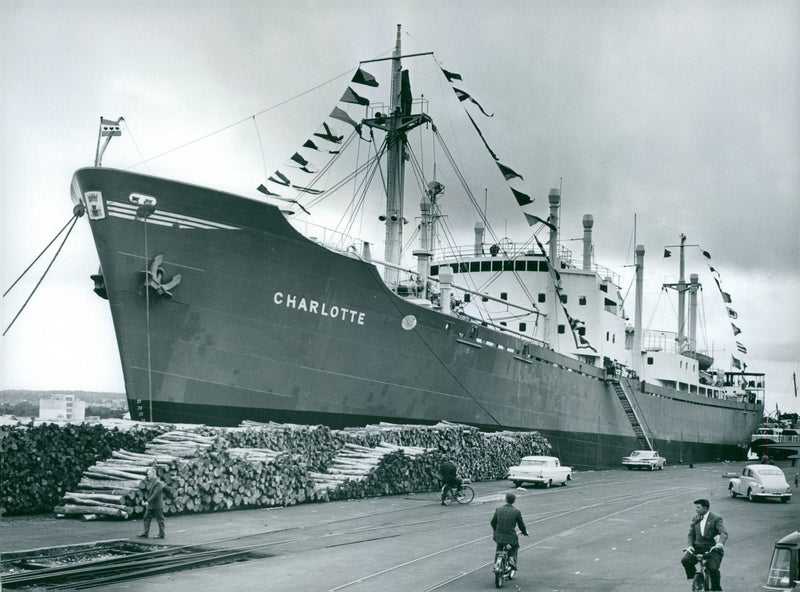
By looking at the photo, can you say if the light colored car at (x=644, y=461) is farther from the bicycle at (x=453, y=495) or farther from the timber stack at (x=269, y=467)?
the bicycle at (x=453, y=495)

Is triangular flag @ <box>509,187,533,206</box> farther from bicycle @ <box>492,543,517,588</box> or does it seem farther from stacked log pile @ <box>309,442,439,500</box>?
bicycle @ <box>492,543,517,588</box>

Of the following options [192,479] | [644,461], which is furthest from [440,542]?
[644,461]

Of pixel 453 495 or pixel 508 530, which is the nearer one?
pixel 508 530

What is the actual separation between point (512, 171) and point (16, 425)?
15.1 metres

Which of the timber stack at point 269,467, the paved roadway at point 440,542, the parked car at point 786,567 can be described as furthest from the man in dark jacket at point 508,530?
the timber stack at point 269,467

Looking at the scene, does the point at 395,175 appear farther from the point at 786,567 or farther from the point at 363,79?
the point at 786,567

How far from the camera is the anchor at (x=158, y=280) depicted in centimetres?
1717

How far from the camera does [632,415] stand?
3894 centimetres

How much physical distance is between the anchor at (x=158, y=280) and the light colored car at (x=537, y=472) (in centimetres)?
1093

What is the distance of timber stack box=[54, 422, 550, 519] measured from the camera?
1413 centimetres

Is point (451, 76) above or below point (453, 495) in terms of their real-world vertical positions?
above

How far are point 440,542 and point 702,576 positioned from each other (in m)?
4.93

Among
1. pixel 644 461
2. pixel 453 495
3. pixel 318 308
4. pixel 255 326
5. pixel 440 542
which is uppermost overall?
pixel 318 308

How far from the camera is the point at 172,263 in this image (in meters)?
17.7
